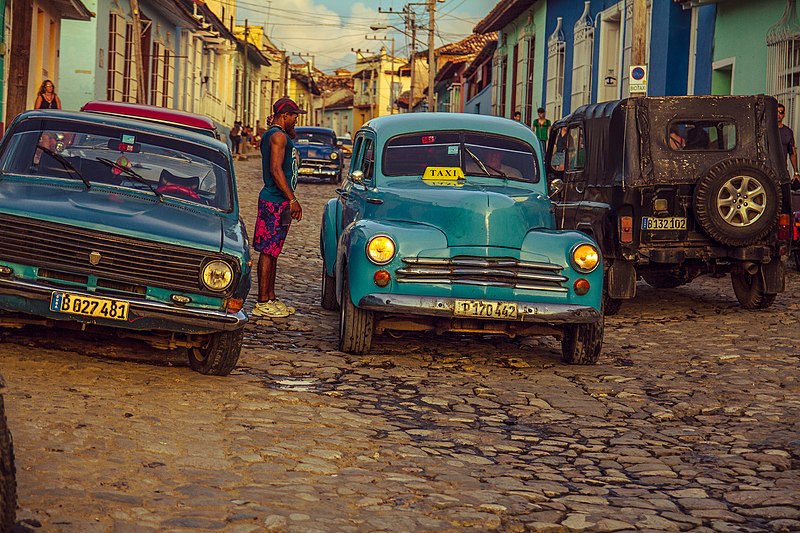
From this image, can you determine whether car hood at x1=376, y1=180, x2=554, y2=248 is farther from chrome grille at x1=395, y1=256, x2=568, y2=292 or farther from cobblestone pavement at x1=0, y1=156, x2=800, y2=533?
cobblestone pavement at x1=0, y1=156, x2=800, y2=533

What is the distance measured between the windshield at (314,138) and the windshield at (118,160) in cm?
2709

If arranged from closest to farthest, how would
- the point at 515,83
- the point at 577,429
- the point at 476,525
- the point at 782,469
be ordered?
1. the point at 476,525
2. the point at 782,469
3. the point at 577,429
4. the point at 515,83

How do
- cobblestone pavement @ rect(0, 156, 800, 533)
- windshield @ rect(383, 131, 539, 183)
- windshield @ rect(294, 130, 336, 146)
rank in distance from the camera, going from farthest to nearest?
windshield @ rect(294, 130, 336, 146) < windshield @ rect(383, 131, 539, 183) < cobblestone pavement @ rect(0, 156, 800, 533)

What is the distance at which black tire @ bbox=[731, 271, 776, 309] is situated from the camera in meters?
11.2

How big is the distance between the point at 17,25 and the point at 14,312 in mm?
18426

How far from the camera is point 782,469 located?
563 cm

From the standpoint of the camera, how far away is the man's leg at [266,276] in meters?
10.0

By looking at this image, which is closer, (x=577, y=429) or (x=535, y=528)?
(x=535, y=528)

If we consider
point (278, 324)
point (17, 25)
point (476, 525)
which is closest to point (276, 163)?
point (278, 324)

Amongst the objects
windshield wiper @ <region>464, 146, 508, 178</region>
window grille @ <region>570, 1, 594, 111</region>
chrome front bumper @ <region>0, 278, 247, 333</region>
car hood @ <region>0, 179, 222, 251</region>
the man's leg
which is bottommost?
chrome front bumper @ <region>0, 278, 247, 333</region>

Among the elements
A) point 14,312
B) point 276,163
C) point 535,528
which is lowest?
point 535,528

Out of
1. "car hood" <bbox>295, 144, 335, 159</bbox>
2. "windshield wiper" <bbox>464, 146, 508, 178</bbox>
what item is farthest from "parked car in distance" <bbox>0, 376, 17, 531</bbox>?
"car hood" <bbox>295, 144, 335, 159</bbox>

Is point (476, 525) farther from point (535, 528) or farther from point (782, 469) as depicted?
point (782, 469)

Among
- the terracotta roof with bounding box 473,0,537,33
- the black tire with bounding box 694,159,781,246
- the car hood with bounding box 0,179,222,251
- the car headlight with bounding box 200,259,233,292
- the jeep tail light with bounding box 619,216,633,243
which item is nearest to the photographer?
the car hood with bounding box 0,179,222,251
